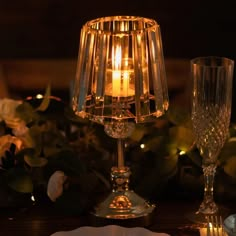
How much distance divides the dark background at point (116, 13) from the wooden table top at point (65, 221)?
2.36m

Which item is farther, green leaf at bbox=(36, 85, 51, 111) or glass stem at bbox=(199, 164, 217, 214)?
green leaf at bbox=(36, 85, 51, 111)

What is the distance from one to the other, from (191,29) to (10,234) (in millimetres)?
2644

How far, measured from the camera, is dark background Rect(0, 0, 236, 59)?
373cm

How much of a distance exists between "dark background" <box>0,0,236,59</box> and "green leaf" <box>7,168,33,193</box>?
2343 millimetres

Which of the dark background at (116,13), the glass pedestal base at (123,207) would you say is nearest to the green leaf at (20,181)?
the glass pedestal base at (123,207)

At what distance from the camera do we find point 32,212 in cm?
139

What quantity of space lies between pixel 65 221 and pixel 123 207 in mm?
110

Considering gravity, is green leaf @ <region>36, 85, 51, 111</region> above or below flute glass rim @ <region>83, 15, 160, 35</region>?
below

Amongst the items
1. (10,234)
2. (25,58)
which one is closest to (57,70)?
(25,58)

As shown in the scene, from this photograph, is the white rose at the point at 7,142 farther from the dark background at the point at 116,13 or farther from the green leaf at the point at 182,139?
the dark background at the point at 116,13

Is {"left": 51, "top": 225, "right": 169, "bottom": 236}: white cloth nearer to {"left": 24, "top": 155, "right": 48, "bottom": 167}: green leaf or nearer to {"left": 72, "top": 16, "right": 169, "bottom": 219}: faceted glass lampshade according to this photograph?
{"left": 72, "top": 16, "right": 169, "bottom": 219}: faceted glass lampshade

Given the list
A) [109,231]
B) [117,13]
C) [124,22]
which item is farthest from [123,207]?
[117,13]

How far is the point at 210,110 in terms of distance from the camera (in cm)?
131

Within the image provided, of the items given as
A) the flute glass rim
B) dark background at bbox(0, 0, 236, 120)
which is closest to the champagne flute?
the flute glass rim
